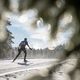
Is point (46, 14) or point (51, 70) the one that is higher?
point (46, 14)

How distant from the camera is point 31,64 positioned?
5.51m

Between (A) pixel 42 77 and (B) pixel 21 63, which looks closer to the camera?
(A) pixel 42 77

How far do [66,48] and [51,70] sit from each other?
7cm

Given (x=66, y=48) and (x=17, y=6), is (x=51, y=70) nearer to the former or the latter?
(x=66, y=48)

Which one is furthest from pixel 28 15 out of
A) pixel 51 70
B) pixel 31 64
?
pixel 31 64

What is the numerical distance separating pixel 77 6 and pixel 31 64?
4.69 m

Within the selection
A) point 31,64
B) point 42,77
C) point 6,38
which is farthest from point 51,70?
point 31,64

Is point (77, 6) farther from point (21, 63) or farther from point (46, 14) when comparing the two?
point (21, 63)

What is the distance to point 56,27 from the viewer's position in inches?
33.8

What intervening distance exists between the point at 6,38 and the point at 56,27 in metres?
0.13

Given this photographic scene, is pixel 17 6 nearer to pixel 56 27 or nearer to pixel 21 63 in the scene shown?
pixel 56 27

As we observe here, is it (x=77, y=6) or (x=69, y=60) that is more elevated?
(x=77, y=6)

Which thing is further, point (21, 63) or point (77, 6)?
point (21, 63)

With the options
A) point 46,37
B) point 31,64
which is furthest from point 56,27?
point 31,64
